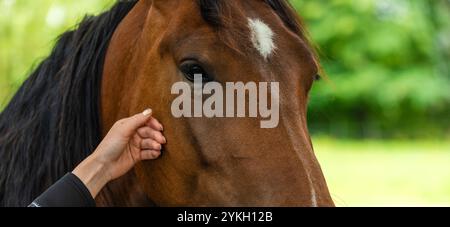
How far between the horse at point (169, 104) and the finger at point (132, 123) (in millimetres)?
53

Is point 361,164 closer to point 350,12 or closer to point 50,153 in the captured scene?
point 350,12

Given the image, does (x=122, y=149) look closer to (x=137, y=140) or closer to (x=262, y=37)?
(x=137, y=140)

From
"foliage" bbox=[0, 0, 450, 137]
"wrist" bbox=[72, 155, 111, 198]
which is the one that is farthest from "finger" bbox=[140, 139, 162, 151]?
"foliage" bbox=[0, 0, 450, 137]

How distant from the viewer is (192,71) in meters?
1.78

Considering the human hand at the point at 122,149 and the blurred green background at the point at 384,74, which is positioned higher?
the blurred green background at the point at 384,74

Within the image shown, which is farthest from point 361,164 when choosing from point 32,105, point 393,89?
point 32,105

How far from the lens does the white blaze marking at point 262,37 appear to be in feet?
5.82

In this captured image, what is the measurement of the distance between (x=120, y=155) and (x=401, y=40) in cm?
1593

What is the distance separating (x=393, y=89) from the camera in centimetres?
1667

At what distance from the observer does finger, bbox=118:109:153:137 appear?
5.93 ft

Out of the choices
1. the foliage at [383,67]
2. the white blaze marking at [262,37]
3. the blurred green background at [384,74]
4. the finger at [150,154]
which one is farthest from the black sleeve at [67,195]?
the foliage at [383,67]

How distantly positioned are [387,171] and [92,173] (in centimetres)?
1007

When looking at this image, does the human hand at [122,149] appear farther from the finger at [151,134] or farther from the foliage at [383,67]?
the foliage at [383,67]
